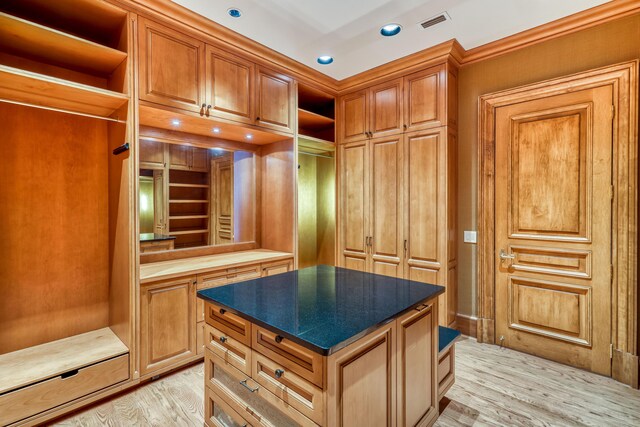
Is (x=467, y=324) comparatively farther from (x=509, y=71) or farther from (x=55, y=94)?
(x=55, y=94)

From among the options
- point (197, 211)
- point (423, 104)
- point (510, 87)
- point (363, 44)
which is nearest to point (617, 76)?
point (510, 87)

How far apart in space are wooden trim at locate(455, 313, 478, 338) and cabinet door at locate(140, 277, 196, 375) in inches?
104

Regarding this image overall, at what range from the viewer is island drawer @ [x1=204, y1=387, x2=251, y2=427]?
5.10 ft

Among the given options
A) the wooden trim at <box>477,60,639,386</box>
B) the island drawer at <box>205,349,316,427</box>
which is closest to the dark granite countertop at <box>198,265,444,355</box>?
the island drawer at <box>205,349,316,427</box>

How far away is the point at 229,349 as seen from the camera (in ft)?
5.16

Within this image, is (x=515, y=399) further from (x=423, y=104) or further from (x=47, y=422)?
(x=47, y=422)

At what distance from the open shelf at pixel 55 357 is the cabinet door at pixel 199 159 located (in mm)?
1652

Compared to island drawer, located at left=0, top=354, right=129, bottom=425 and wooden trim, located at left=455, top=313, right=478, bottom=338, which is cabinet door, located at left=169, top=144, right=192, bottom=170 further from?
wooden trim, located at left=455, top=313, right=478, bottom=338

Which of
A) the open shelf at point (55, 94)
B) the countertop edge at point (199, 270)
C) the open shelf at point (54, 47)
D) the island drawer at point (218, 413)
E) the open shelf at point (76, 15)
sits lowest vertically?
the island drawer at point (218, 413)

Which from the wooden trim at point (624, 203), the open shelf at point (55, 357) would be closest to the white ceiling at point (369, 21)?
the wooden trim at point (624, 203)

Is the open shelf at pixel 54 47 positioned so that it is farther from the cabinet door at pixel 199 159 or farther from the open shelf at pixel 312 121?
the open shelf at pixel 312 121

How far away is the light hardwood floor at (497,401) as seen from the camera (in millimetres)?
2008

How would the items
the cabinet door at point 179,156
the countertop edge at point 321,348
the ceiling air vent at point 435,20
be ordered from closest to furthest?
the countertop edge at point 321,348 → the ceiling air vent at point 435,20 → the cabinet door at point 179,156

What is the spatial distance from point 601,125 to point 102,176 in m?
4.11
